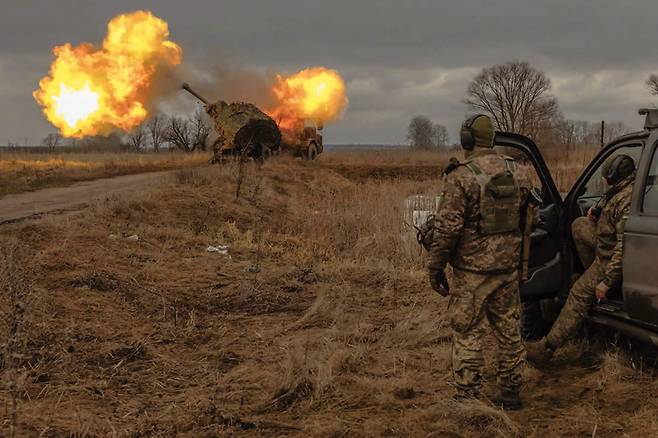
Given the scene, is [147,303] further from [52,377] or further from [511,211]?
[511,211]

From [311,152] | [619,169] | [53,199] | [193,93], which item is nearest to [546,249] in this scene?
[619,169]

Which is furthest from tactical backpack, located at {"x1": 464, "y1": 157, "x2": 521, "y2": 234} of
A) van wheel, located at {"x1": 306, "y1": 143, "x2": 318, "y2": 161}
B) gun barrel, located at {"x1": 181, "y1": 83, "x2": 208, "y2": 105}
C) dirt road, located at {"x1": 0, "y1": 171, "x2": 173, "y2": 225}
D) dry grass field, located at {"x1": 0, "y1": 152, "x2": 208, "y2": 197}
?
van wheel, located at {"x1": 306, "y1": 143, "x2": 318, "y2": 161}

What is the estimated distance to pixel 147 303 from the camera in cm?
728

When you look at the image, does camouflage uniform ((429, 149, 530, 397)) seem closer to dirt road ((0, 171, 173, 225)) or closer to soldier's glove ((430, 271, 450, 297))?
soldier's glove ((430, 271, 450, 297))

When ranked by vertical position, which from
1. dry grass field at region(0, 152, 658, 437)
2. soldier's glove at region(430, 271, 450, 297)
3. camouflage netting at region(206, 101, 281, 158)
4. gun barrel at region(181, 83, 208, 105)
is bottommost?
dry grass field at region(0, 152, 658, 437)

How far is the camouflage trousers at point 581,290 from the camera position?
492cm

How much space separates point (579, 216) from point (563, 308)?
0.91 m

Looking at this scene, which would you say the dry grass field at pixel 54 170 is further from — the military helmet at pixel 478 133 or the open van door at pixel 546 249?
the military helmet at pixel 478 133

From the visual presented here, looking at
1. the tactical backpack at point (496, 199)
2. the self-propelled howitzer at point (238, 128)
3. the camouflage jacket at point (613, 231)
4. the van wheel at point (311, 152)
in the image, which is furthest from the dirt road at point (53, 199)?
the van wheel at point (311, 152)

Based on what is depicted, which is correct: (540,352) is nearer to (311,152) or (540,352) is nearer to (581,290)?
(581,290)

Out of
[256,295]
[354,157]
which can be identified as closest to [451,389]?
[256,295]

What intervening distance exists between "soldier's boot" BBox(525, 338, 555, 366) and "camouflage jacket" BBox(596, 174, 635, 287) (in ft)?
2.73

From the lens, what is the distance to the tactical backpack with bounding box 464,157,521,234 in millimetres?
4246

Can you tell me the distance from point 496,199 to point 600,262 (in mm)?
1186
